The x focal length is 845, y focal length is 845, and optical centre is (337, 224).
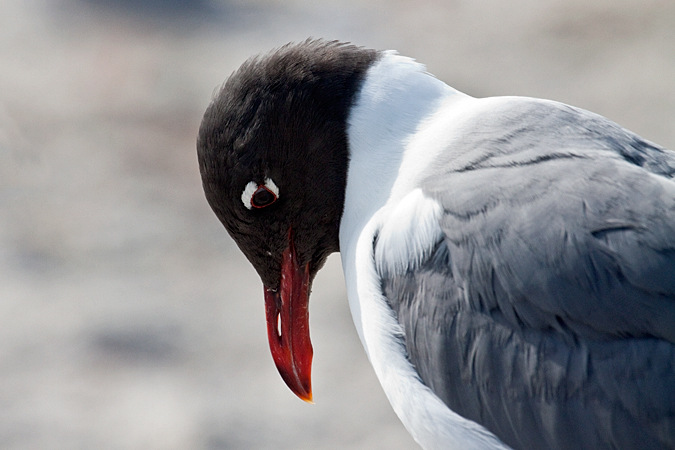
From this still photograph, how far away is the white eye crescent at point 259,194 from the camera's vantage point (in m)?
1.80

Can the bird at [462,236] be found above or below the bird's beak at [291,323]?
above

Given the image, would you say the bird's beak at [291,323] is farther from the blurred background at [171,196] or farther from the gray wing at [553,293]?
the blurred background at [171,196]

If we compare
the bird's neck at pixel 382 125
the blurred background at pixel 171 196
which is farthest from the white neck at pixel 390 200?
Answer: the blurred background at pixel 171 196

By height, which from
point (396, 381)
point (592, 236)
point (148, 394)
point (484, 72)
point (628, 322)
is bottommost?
point (148, 394)

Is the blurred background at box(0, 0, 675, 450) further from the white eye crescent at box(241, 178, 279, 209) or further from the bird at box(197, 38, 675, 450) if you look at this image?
the white eye crescent at box(241, 178, 279, 209)

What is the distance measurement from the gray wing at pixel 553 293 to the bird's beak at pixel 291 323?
388 mm

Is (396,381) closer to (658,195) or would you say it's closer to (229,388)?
(658,195)

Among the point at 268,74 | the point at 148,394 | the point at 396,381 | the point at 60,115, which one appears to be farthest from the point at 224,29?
the point at 396,381

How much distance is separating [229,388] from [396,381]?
1.95 meters

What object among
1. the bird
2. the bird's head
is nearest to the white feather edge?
the bird

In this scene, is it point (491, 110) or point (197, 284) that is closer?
point (491, 110)

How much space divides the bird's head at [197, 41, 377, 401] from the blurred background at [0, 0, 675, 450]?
1546mm

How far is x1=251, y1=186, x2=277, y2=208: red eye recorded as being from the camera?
1.81 m

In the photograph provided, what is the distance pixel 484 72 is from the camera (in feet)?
17.1
